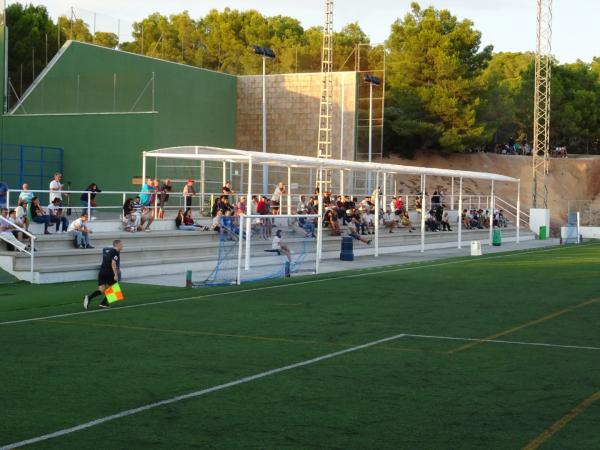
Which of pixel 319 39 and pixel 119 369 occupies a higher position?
pixel 319 39

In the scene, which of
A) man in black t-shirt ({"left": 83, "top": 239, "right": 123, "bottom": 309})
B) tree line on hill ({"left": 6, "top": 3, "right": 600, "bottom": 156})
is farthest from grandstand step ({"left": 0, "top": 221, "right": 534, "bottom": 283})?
tree line on hill ({"left": 6, "top": 3, "right": 600, "bottom": 156})

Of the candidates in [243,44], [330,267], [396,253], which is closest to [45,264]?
[330,267]

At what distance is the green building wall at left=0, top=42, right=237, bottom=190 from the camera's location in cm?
4044

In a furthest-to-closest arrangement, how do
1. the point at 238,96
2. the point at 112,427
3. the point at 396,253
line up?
the point at 238,96, the point at 396,253, the point at 112,427

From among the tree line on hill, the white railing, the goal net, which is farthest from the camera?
the tree line on hill

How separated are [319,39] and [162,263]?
195 feet

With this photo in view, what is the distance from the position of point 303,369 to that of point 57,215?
14.8 meters

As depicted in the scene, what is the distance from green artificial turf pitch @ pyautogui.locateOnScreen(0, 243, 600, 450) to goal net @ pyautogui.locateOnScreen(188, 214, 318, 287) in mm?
3676

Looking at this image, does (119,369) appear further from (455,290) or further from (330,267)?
(330,267)

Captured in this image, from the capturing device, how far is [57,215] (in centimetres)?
2428

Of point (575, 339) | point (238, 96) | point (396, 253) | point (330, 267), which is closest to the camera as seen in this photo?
point (575, 339)

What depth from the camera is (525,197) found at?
8475 cm

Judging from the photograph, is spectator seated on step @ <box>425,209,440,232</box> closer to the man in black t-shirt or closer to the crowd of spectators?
the crowd of spectators

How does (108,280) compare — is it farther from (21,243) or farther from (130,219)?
(130,219)
